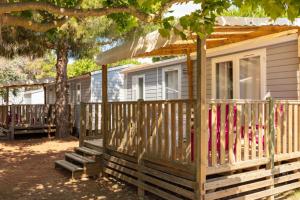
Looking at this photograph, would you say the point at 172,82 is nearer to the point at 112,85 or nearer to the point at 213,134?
the point at 112,85

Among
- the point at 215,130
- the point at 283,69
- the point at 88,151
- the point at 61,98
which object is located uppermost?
the point at 283,69

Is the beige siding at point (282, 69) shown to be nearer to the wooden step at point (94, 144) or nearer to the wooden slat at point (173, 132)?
the wooden slat at point (173, 132)

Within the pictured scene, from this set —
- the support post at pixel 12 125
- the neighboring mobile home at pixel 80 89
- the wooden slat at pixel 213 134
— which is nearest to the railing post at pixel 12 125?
the support post at pixel 12 125

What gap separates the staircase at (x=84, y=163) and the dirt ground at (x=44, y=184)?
0.19 m

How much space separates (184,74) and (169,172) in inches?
238

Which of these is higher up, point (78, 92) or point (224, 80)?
point (78, 92)

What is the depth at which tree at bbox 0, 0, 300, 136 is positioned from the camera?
3.62 metres

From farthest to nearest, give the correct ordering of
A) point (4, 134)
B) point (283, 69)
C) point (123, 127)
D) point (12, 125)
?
point (4, 134)
point (12, 125)
point (283, 69)
point (123, 127)

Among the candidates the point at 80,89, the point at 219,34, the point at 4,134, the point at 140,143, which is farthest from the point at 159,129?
the point at 80,89

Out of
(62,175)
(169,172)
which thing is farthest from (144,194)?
(62,175)

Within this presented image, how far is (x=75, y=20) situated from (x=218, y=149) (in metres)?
7.81

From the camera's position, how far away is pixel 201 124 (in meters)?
4.99

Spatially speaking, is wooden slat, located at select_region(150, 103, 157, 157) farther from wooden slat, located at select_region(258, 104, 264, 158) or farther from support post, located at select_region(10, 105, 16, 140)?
Answer: support post, located at select_region(10, 105, 16, 140)

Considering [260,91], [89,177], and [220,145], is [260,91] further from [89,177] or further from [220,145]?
[89,177]
